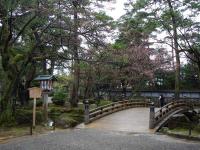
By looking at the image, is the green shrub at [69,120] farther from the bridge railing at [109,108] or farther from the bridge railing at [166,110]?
the bridge railing at [166,110]

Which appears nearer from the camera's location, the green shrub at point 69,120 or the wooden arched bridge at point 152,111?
the green shrub at point 69,120

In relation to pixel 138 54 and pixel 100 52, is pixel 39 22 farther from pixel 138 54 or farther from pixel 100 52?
pixel 138 54

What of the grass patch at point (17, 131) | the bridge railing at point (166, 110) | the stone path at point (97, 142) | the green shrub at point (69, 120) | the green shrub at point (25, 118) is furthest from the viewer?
the bridge railing at point (166, 110)

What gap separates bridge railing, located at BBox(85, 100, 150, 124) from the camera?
21000 millimetres

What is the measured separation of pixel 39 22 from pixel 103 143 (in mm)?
7699

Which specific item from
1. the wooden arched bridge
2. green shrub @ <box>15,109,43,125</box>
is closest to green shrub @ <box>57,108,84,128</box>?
the wooden arched bridge

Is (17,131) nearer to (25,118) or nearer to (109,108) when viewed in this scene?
(25,118)

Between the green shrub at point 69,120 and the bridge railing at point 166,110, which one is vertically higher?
the bridge railing at point 166,110

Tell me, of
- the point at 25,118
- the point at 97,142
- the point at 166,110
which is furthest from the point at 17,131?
the point at 166,110

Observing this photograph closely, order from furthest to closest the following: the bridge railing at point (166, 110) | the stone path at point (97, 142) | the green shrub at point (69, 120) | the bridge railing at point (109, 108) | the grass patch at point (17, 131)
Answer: the bridge railing at point (109, 108), the bridge railing at point (166, 110), the green shrub at point (69, 120), the grass patch at point (17, 131), the stone path at point (97, 142)

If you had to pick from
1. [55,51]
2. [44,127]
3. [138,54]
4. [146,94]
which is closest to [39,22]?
[55,51]

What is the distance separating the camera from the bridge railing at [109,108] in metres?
21.0

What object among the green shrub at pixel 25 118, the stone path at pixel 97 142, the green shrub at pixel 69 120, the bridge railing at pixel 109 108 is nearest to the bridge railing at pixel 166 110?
the stone path at pixel 97 142

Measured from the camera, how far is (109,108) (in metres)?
24.8
